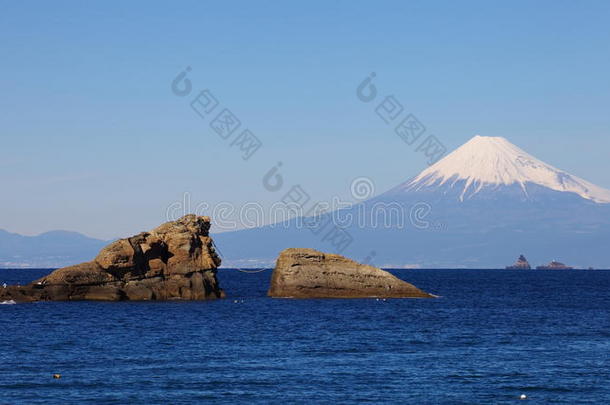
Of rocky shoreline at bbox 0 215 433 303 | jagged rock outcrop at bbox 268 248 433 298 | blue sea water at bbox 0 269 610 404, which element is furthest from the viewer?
jagged rock outcrop at bbox 268 248 433 298

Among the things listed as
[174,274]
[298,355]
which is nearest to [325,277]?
[174,274]

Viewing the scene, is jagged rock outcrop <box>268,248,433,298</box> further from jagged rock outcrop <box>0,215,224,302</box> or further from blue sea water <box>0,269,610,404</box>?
blue sea water <box>0,269,610,404</box>

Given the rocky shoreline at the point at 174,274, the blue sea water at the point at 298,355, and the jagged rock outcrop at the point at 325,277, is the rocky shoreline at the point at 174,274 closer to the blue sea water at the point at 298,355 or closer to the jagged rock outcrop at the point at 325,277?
the jagged rock outcrop at the point at 325,277

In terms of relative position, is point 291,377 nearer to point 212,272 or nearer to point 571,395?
point 571,395

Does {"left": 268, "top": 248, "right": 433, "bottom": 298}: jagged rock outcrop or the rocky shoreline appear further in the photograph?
{"left": 268, "top": 248, "right": 433, "bottom": 298}: jagged rock outcrop

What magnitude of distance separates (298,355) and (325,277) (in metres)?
51.8

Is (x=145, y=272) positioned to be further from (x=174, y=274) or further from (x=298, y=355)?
(x=298, y=355)

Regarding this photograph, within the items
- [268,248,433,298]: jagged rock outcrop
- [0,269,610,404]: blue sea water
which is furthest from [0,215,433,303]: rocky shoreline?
[0,269,610,404]: blue sea water

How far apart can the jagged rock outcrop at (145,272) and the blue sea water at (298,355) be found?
25.4ft

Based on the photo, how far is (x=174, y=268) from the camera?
109500 millimetres

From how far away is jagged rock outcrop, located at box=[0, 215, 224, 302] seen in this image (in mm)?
106938

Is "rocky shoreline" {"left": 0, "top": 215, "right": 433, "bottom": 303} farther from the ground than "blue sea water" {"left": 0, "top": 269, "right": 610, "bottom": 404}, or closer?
farther from the ground

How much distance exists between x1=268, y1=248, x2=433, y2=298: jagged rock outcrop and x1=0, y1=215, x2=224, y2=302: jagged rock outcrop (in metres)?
9.25

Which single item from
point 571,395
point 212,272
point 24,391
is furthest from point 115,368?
point 212,272
